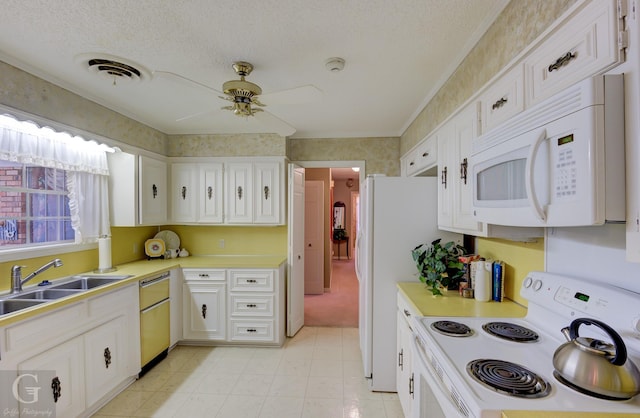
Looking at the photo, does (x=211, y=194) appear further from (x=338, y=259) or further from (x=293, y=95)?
(x=338, y=259)

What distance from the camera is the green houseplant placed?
6.71 feet

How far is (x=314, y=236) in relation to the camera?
5379 millimetres

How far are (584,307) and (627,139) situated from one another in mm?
677

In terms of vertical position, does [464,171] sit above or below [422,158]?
below

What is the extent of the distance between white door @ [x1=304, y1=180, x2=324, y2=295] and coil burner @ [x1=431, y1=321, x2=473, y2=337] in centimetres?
393

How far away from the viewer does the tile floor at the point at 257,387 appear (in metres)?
2.19

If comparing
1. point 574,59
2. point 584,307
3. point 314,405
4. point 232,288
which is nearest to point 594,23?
point 574,59

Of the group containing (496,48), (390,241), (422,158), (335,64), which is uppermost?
(335,64)

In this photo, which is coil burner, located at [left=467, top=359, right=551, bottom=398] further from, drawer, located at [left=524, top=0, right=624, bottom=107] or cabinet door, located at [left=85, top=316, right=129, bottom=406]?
cabinet door, located at [left=85, top=316, right=129, bottom=406]

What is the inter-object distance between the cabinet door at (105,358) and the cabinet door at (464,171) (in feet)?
8.88

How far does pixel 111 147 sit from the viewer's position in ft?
9.23

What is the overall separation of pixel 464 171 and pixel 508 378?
123cm

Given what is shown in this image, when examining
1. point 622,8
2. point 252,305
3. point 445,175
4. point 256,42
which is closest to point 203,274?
point 252,305

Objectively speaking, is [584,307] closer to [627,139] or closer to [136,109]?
[627,139]
